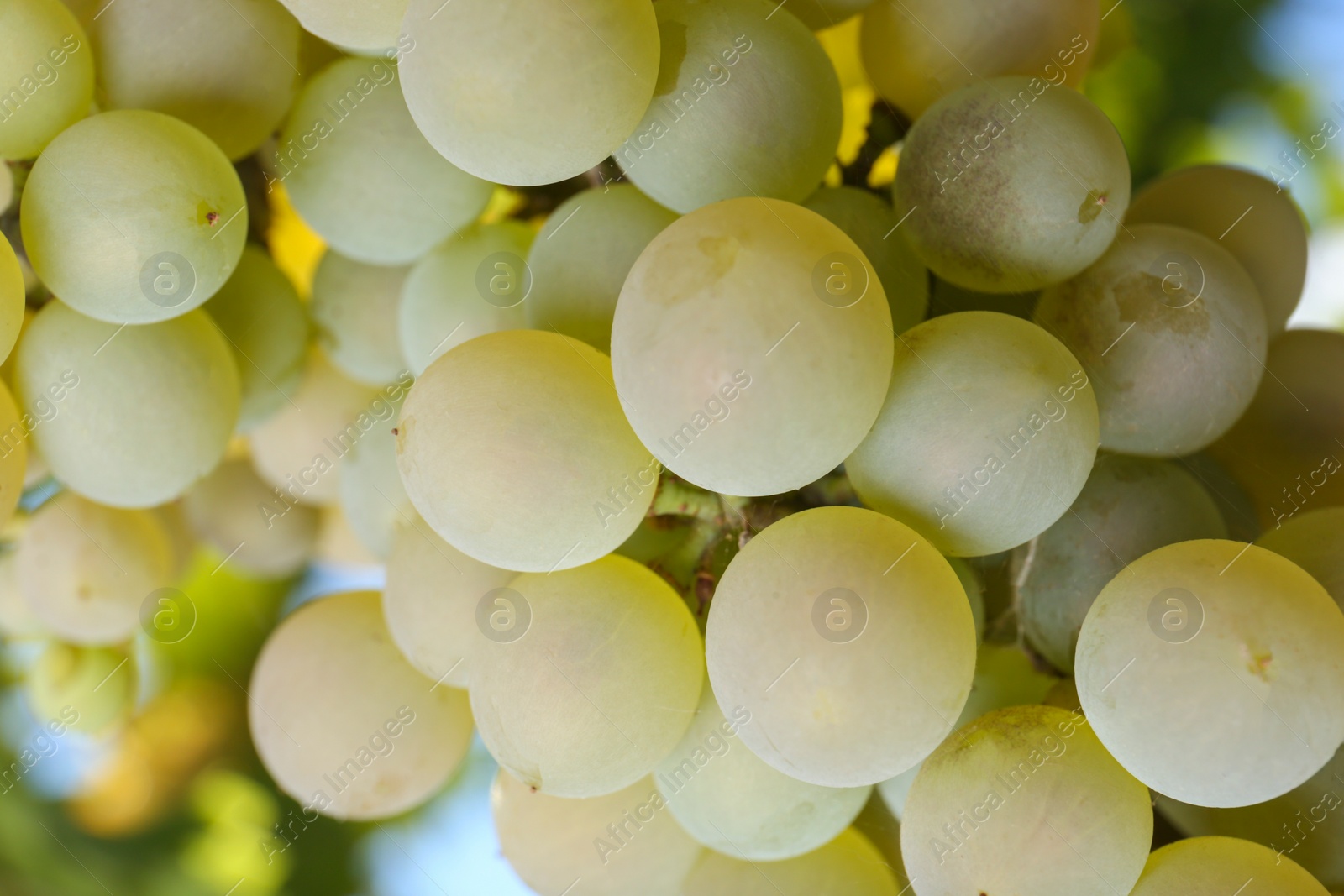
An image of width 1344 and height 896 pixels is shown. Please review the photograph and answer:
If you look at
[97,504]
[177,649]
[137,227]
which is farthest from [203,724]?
[137,227]

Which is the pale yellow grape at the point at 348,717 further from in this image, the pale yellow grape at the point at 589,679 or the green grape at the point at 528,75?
the green grape at the point at 528,75

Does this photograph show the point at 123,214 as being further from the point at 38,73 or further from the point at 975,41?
the point at 975,41

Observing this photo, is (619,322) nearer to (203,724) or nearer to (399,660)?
(399,660)

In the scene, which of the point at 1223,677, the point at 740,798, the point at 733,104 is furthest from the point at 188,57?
the point at 1223,677

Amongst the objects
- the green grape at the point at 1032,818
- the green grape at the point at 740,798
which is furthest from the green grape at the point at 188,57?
the green grape at the point at 1032,818

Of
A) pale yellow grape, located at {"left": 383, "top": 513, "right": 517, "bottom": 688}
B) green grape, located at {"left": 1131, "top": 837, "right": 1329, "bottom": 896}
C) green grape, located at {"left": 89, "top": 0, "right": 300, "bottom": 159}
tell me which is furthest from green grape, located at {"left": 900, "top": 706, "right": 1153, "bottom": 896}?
green grape, located at {"left": 89, "top": 0, "right": 300, "bottom": 159}

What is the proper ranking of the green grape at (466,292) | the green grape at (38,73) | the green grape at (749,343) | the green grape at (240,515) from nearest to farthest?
the green grape at (749,343), the green grape at (38,73), the green grape at (466,292), the green grape at (240,515)
